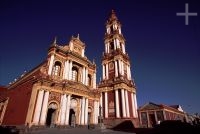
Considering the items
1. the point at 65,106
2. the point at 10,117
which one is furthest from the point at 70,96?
the point at 10,117

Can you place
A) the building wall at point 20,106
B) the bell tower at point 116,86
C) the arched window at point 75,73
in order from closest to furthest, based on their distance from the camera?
the building wall at point 20,106, the arched window at point 75,73, the bell tower at point 116,86

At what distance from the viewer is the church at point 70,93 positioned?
1856 centimetres

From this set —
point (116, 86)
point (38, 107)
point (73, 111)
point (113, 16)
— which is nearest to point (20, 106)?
point (38, 107)

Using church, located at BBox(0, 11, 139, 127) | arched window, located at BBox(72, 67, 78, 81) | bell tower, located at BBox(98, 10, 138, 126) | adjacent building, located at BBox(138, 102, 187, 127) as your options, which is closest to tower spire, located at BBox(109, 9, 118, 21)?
bell tower, located at BBox(98, 10, 138, 126)

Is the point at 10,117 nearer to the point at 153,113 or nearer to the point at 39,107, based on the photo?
the point at 39,107

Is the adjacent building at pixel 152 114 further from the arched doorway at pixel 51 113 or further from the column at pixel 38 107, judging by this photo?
the column at pixel 38 107

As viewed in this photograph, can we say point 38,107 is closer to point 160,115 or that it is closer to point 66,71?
point 66,71

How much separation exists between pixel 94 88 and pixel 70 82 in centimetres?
732

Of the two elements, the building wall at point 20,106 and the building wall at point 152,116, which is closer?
the building wall at point 20,106

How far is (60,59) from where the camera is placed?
77.2 feet

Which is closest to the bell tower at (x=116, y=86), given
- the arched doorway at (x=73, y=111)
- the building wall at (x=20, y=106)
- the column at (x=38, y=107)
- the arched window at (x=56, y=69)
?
the arched doorway at (x=73, y=111)

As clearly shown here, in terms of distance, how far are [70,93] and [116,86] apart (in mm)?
12090

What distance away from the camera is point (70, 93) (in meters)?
22.0

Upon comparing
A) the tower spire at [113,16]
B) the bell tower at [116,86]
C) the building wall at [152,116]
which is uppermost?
the tower spire at [113,16]
